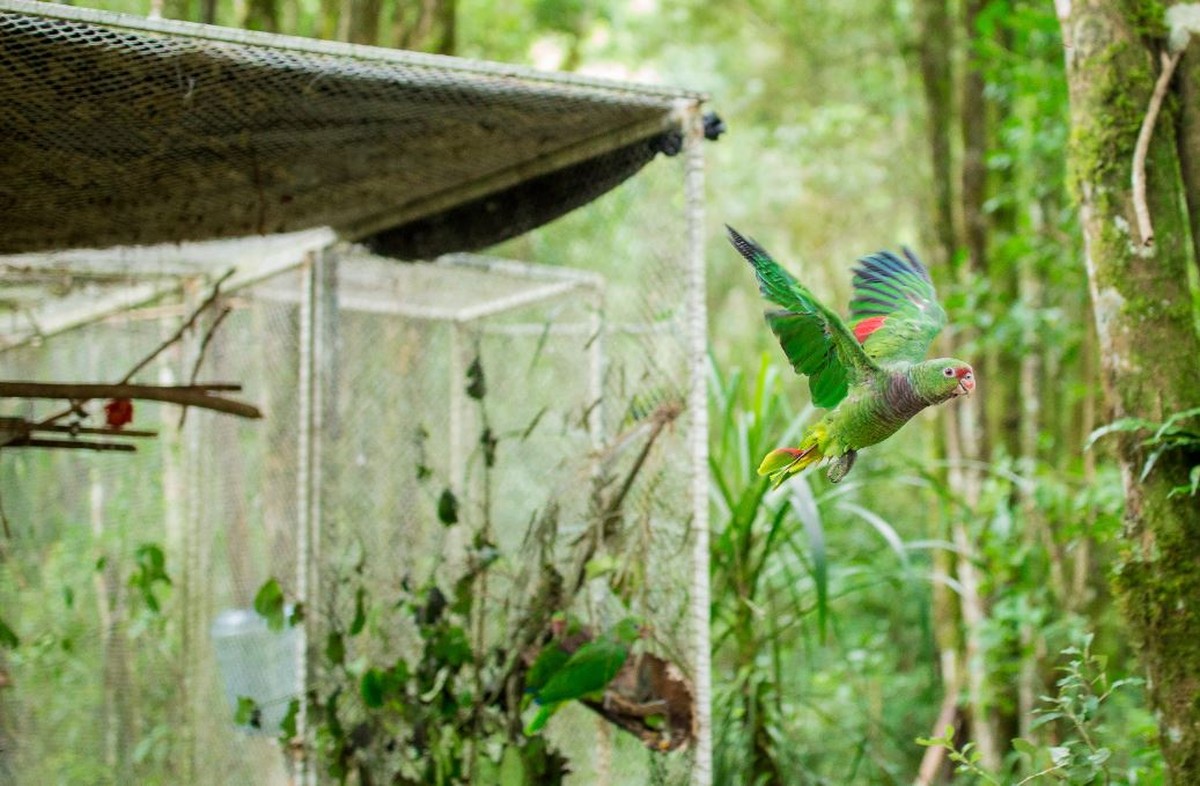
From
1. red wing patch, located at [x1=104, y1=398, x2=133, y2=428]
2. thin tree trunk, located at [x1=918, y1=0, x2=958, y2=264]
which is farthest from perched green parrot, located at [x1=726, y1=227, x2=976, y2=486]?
thin tree trunk, located at [x1=918, y1=0, x2=958, y2=264]

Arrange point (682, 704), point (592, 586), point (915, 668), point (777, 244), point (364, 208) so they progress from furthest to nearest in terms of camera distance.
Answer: point (777, 244) < point (915, 668) < point (364, 208) < point (592, 586) < point (682, 704)

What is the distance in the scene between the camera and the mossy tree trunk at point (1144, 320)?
209 cm

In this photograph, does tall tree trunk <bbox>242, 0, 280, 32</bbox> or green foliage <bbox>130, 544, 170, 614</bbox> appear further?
tall tree trunk <bbox>242, 0, 280, 32</bbox>

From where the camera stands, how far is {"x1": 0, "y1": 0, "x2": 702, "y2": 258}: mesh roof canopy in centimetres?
207

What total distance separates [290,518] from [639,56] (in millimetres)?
7222

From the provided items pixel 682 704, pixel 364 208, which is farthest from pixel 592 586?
pixel 364 208

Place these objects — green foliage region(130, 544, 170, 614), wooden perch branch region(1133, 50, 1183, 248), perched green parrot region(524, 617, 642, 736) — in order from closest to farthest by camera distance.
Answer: wooden perch branch region(1133, 50, 1183, 248)
perched green parrot region(524, 617, 642, 736)
green foliage region(130, 544, 170, 614)

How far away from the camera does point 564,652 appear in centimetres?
266

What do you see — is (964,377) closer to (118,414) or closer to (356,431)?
(118,414)

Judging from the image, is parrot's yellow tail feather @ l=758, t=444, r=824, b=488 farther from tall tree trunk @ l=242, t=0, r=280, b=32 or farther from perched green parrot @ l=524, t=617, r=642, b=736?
tall tree trunk @ l=242, t=0, r=280, b=32

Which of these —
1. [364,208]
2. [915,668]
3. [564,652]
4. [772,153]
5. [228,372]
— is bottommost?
[915,668]

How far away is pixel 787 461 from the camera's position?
112cm

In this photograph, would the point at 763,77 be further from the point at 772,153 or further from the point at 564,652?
the point at 564,652

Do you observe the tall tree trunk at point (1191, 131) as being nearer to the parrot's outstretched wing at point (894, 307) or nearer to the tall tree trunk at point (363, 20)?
the parrot's outstretched wing at point (894, 307)
